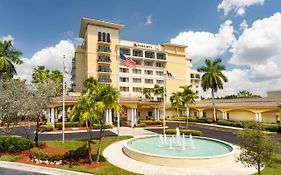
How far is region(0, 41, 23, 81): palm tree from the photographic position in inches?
1839

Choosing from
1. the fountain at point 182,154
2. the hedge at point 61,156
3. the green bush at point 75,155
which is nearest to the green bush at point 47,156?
the hedge at point 61,156

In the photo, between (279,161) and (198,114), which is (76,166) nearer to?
(279,161)

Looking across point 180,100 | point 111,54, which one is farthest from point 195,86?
point 180,100

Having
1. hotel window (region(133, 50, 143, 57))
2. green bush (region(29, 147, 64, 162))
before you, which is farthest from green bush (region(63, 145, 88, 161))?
hotel window (region(133, 50, 143, 57))

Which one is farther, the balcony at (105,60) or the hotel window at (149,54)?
the hotel window at (149,54)

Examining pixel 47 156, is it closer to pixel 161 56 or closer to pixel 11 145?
pixel 11 145

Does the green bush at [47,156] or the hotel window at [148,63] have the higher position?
the hotel window at [148,63]

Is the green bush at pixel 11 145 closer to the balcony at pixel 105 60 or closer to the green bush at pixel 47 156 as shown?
the green bush at pixel 47 156

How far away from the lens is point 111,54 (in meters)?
67.6


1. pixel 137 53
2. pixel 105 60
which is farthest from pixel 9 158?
pixel 137 53

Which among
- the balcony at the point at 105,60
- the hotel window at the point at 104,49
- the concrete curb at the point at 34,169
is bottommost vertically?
the concrete curb at the point at 34,169

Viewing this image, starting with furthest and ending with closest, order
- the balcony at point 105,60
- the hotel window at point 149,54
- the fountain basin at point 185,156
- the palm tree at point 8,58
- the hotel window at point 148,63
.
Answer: the hotel window at point 148,63 < the hotel window at point 149,54 < the balcony at point 105,60 < the palm tree at point 8,58 < the fountain basin at point 185,156

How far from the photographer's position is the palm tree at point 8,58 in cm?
4672

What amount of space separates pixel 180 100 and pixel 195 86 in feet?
219
